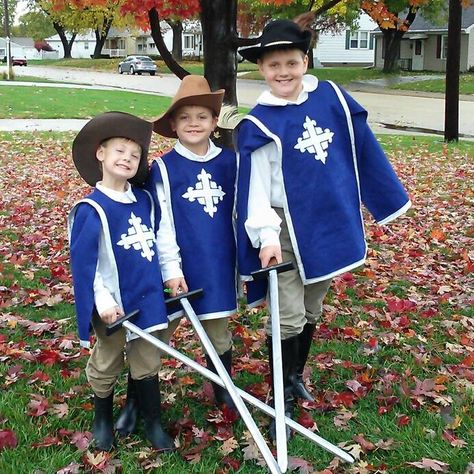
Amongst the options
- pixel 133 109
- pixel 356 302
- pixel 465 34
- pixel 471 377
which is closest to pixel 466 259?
pixel 356 302

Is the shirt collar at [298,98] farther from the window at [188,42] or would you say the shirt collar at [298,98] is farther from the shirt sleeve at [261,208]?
the window at [188,42]

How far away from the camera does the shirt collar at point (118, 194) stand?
319 centimetres

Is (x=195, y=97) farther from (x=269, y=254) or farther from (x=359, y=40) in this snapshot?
(x=359, y=40)

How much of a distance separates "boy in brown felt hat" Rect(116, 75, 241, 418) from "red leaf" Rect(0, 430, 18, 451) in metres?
0.96

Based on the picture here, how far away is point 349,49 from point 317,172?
193 feet

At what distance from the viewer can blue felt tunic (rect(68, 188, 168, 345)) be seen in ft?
10.1

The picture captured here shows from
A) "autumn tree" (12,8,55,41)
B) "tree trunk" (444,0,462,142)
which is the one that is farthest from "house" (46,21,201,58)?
"tree trunk" (444,0,462,142)

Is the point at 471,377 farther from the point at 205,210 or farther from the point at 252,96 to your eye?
the point at 252,96

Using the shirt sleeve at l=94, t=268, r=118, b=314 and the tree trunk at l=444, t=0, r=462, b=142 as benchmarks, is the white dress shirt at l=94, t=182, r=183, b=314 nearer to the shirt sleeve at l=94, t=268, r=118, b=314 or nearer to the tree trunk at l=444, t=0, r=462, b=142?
the shirt sleeve at l=94, t=268, r=118, b=314

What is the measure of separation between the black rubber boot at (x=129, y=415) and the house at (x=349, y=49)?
57232 millimetres

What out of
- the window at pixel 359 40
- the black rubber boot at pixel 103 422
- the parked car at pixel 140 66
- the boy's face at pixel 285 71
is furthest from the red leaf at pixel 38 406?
the window at pixel 359 40

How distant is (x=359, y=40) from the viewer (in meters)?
59.4

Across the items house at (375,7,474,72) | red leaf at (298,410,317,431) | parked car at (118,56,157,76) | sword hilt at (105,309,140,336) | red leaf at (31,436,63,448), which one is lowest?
red leaf at (298,410,317,431)

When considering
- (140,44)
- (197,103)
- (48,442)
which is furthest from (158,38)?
(140,44)
